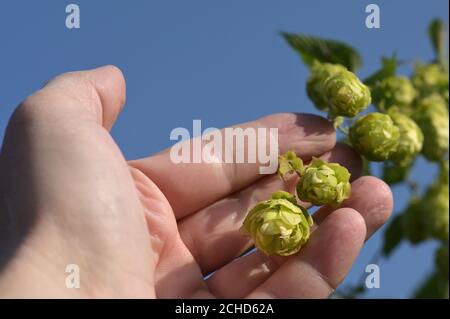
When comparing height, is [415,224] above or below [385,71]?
below

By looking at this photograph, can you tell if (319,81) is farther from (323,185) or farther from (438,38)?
(438,38)

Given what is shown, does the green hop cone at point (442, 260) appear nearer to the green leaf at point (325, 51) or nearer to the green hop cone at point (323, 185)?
the green leaf at point (325, 51)

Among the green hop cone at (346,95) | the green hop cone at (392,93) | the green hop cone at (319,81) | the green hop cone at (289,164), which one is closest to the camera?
the green hop cone at (289,164)

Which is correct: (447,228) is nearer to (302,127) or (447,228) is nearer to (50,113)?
(302,127)

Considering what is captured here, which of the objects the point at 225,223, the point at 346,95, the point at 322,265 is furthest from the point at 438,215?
the point at 322,265

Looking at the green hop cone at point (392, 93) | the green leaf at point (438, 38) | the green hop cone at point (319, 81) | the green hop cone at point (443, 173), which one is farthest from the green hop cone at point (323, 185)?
the green leaf at point (438, 38)
